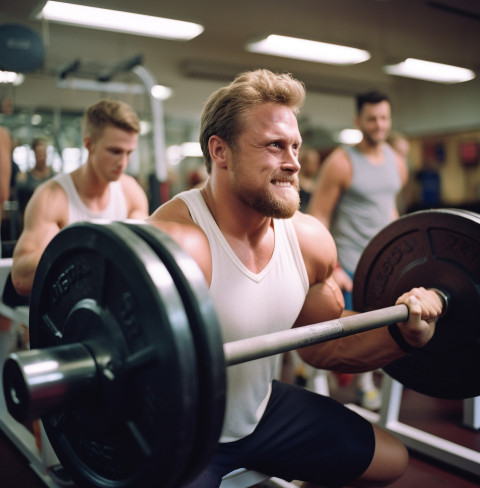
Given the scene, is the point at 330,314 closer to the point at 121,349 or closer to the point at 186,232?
the point at 186,232

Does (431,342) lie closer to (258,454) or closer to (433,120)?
(258,454)

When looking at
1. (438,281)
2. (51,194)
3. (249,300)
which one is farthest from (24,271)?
(438,281)

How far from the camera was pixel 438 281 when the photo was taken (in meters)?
1.47

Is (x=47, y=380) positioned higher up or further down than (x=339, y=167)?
further down

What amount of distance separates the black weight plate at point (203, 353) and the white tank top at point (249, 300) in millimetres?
314

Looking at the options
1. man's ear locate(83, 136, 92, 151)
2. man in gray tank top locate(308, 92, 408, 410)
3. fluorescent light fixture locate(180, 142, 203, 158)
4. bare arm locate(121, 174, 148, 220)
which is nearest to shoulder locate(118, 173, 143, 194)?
bare arm locate(121, 174, 148, 220)

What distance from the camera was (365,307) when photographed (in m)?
1.63

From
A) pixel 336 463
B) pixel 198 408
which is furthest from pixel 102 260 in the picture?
pixel 336 463

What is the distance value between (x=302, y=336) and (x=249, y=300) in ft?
0.74

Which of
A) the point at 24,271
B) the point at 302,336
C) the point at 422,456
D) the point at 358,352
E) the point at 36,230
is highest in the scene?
the point at 36,230

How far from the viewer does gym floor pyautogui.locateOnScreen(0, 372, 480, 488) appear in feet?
6.34

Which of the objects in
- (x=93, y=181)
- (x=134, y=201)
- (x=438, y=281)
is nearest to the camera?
(x=438, y=281)

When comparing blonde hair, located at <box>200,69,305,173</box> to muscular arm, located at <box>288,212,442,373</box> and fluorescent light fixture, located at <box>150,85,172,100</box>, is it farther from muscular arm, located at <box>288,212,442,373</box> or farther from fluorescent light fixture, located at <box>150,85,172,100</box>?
fluorescent light fixture, located at <box>150,85,172,100</box>

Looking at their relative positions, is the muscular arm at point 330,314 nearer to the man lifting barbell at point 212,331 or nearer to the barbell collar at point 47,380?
the man lifting barbell at point 212,331
